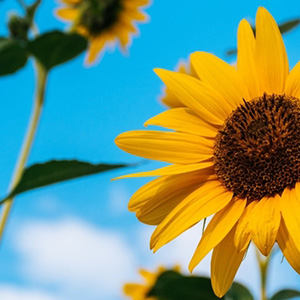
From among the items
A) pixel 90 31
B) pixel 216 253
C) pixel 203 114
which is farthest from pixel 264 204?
pixel 90 31

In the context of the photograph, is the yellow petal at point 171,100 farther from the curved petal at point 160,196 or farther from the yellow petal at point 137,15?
the yellow petal at point 137,15

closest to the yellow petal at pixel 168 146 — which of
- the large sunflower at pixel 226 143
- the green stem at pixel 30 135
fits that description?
the large sunflower at pixel 226 143

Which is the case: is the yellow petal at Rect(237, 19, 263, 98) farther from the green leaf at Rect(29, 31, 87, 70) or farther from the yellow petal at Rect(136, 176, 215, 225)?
the green leaf at Rect(29, 31, 87, 70)

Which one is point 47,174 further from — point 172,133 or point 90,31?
point 90,31

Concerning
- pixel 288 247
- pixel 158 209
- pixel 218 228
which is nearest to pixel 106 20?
pixel 158 209

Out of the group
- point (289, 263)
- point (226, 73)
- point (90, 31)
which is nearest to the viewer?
point (289, 263)

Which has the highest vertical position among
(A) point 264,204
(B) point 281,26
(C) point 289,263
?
(B) point 281,26
